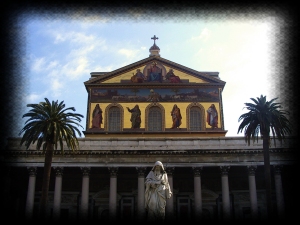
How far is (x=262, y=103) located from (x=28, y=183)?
1990cm

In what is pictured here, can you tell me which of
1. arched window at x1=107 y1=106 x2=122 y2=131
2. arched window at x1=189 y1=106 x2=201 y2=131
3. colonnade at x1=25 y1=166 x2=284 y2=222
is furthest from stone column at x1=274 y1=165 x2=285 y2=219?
arched window at x1=107 y1=106 x2=122 y2=131

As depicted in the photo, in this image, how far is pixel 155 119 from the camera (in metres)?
40.1

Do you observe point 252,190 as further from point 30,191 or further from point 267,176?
point 30,191

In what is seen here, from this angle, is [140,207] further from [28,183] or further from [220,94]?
[220,94]

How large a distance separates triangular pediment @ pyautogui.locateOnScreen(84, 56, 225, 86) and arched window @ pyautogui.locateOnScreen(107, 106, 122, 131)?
274cm

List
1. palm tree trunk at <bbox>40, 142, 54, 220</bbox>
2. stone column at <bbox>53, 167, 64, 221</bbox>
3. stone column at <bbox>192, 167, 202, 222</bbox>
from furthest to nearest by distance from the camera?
stone column at <bbox>192, 167, 202, 222</bbox> → stone column at <bbox>53, 167, 64, 221</bbox> → palm tree trunk at <bbox>40, 142, 54, 220</bbox>

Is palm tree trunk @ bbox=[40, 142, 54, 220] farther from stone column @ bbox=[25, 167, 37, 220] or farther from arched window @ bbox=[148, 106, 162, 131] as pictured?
arched window @ bbox=[148, 106, 162, 131]

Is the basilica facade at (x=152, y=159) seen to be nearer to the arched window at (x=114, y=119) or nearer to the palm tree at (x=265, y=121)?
the arched window at (x=114, y=119)

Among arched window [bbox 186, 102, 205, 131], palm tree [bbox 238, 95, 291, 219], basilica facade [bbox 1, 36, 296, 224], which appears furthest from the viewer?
arched window [bbox 186, 102, 205, 131]

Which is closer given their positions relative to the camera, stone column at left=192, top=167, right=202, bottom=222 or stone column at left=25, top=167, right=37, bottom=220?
stone column at left=25, top=167, right=37, bottom=220

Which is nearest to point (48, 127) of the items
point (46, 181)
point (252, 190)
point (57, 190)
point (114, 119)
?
point (46, 181)

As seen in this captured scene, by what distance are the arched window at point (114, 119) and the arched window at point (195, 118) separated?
677 centimetres

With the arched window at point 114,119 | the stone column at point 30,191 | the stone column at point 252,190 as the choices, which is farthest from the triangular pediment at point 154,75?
the stone column at point 30,191

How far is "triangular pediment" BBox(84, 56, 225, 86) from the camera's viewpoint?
4081cm
